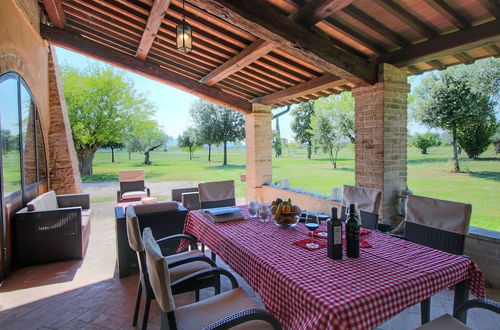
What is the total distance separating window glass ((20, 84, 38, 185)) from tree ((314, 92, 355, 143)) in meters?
11.0

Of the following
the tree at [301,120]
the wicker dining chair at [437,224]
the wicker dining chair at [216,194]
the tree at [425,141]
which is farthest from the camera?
the tree at [301,120]

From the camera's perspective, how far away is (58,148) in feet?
20.6

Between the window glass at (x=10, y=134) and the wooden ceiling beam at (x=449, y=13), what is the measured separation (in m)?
4.90

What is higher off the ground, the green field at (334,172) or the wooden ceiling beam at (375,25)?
the wooden ceiling beam at (375,25)

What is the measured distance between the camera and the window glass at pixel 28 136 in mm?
4636

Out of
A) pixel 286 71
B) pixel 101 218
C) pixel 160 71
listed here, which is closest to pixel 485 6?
pixel 286 71

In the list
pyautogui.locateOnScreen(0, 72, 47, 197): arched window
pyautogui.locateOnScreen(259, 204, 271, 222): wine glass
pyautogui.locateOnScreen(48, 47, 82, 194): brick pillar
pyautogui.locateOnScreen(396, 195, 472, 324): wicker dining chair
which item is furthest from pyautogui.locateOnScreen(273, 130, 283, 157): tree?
pyautogui.locateOnScreen(396, 195, 472, 324): wicker dining chair

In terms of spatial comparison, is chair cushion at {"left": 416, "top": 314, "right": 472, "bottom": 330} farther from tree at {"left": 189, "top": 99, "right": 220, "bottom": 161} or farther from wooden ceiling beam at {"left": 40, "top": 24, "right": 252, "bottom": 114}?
tree at {"left": 189, "top": 99, "right": 220, "bottom": 161}

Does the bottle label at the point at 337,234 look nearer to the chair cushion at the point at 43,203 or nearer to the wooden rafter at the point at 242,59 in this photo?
the wooden rafter at the point at 242,59

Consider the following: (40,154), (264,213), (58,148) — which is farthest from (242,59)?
(58,148)

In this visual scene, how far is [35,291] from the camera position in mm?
3107

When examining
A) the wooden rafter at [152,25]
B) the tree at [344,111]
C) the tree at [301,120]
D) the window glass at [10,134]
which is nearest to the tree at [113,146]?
the tree at [301,120]

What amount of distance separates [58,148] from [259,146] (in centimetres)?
436

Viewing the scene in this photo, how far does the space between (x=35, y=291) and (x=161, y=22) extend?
12.1 ft
